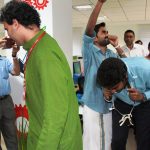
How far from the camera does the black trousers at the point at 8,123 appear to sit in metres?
3.07

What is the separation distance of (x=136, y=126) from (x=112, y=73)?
583 mm

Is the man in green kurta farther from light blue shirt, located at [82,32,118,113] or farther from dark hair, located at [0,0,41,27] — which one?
light blue shirt, located at [82,32,118,113]

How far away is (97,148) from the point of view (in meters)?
2.43

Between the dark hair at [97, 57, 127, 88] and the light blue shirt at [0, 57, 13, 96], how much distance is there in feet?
4.52

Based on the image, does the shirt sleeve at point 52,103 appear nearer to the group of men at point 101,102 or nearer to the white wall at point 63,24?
the group of men at point 101,102

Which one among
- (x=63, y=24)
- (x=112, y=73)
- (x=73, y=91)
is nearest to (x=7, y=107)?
(x=63, y=24)

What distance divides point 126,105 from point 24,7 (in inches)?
51.3

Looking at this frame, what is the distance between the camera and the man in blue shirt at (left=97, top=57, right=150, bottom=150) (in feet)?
6.35

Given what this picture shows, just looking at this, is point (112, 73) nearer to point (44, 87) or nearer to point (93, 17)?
point (93, 17)

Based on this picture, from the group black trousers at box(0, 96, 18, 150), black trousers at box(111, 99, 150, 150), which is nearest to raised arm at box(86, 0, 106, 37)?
black trousers at box(111, 99, 150, 150)

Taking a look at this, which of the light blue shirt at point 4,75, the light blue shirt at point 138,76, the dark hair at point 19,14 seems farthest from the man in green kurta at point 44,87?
the light blue shirt at point 4,75

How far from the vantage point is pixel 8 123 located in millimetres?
3168

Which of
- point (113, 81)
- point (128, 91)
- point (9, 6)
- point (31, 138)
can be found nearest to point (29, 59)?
point (9, 6)

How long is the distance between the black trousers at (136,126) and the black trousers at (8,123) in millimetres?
1328
